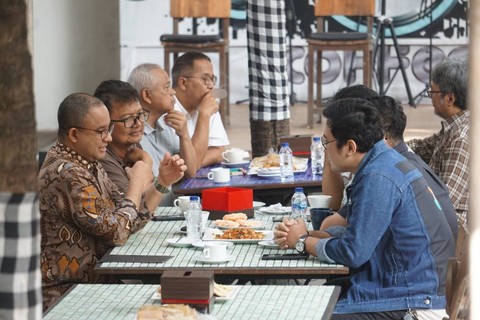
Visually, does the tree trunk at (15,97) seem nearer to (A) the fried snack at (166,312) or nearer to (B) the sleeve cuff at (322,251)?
(A) the fried snack at (166,312)

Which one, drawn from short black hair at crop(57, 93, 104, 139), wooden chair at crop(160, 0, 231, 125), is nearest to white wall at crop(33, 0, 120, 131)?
wooden chair at crop(160, 0, 231, 125)

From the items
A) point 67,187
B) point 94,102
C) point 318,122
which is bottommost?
point 318,122

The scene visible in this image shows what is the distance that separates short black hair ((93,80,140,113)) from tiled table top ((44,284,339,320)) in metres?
1.74

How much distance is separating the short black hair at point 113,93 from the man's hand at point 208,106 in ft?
5.50

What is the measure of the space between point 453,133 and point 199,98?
222 cm

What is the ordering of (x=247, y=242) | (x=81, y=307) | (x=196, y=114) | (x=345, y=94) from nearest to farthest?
1. (x=81, y=307)
2. (x=247, y=242)
3. (x=345, y=94)
4. (x=196, y=114)

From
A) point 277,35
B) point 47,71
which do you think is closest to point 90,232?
point 277,35

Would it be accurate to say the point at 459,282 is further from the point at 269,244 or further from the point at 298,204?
the point at 298,204

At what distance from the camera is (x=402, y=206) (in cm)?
485

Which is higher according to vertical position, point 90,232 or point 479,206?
point 479,206

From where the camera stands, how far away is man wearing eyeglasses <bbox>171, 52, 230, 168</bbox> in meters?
7.88

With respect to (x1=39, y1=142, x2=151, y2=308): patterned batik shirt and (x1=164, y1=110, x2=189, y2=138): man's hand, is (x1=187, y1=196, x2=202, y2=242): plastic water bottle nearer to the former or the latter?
(x1=39, y1=142, x2=151, y2=308): patterned batik shirt

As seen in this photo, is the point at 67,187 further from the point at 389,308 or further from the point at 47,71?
the point at 47,71

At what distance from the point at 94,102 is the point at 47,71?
7078 millimetres
